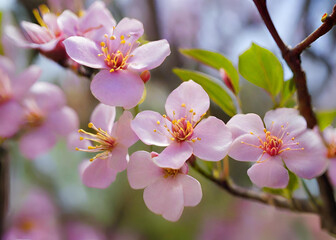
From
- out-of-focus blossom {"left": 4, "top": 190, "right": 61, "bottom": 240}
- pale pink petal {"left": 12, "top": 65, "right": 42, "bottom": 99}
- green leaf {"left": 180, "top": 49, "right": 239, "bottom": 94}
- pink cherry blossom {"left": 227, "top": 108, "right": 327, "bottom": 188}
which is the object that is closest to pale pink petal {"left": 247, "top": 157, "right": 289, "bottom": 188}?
pink cherry blossom {"left": 227, "top": 108, "right": 327, "bottom": 188}

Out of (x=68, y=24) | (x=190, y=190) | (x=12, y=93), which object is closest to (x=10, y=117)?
(x=12, y=93)

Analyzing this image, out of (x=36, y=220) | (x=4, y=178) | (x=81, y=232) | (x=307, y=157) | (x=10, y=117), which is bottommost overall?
(x=81, y=232)

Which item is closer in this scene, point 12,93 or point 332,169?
point 332,169

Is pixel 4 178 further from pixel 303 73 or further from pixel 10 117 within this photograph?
pixel 303 73

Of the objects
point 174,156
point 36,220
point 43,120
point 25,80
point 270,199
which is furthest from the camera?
point 36,220

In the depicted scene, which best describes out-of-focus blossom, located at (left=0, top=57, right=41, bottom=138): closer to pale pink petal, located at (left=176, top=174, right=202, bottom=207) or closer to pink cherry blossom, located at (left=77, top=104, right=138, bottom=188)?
pink cherry blossom, located at (left=77, top=104, right=138, bottom=188)

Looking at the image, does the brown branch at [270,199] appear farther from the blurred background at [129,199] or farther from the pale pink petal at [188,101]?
the blurred background at [129,199]
